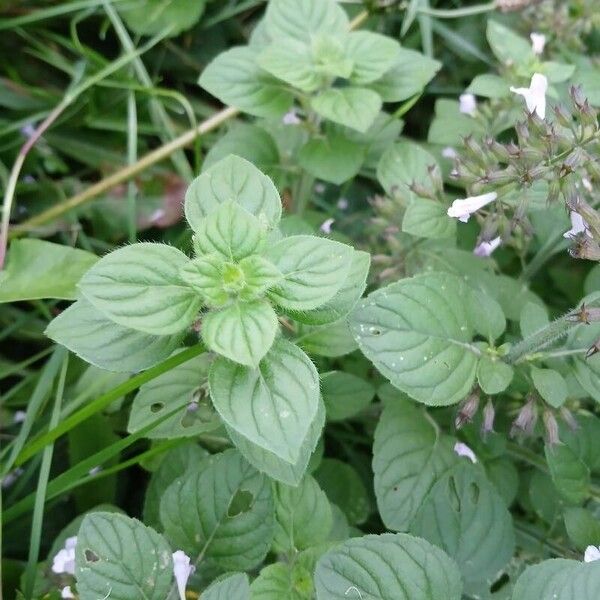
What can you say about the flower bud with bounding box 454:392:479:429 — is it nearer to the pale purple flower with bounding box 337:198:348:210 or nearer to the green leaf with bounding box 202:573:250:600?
the green leaf with bounding box 202:573:250:600

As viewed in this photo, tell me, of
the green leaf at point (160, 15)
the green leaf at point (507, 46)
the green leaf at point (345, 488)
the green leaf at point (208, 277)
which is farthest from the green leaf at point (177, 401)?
the green leaf at point (160, 15)

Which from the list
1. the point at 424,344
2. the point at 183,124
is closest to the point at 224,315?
the point at 424,344

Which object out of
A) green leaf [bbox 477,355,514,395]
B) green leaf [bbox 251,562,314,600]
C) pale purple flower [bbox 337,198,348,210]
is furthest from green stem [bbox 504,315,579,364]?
pale purple flower [bbox 337,198,348,210]

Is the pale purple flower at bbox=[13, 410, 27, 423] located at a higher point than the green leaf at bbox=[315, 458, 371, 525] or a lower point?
higher

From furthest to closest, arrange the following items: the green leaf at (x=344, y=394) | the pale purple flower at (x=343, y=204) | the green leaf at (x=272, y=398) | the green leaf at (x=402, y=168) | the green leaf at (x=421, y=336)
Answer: the pale purple flower at (x=343, y=204), the green leaf at (x=402, y=168), the green leaf at (x=344, y=394), the green leaf at (x=421, y=336), the green leaf at (x=272, y=398)

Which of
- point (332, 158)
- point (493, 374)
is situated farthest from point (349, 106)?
point (493, 374)

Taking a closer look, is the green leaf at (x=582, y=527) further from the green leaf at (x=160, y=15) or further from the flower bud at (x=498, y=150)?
the green leaf at (x=160, y=15)
